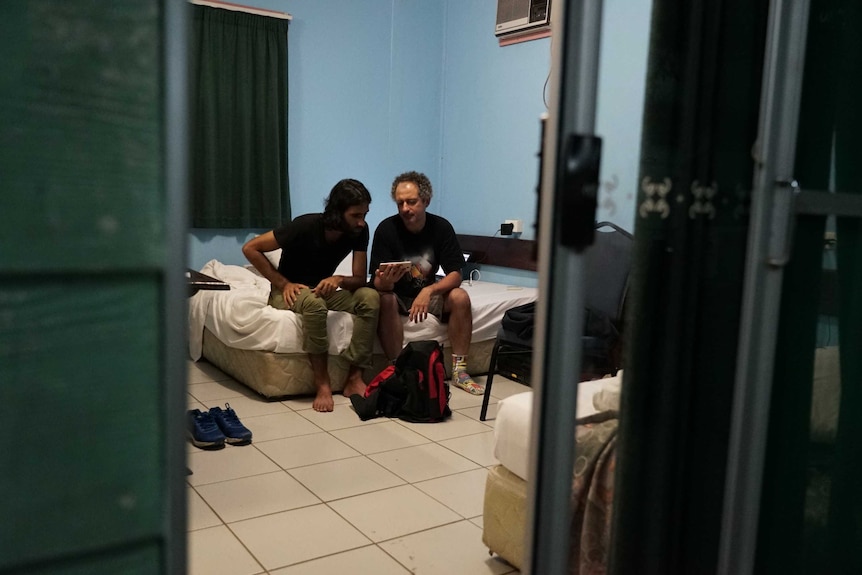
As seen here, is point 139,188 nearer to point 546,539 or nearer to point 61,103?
point 61,103

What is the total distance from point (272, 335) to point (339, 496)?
4.22 feet

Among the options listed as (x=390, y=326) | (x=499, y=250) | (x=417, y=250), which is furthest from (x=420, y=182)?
(x=499, y=250)

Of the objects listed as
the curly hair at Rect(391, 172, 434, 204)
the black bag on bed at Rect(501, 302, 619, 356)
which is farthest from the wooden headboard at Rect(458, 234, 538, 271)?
the black bag on bed at Rect(501, 302, 619, 356)

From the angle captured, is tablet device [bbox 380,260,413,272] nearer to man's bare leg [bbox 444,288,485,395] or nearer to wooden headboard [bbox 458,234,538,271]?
man's bare leg [bbox 444,288,485,395]

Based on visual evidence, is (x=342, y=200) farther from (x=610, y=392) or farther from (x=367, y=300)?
(x=610, y=392)

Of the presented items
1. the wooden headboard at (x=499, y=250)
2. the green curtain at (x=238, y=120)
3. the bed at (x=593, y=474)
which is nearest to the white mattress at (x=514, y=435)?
the bed at (x=593, y=474)

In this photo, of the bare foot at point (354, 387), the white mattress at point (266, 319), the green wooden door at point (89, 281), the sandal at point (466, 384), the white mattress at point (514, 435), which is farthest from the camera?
the sandal at point (466, 384)

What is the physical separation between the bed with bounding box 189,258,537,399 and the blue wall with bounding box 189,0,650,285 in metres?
0.67

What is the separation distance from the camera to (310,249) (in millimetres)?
3766

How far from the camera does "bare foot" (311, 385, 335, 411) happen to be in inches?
139

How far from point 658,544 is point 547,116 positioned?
870 millimetres

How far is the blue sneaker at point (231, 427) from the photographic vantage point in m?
2.99

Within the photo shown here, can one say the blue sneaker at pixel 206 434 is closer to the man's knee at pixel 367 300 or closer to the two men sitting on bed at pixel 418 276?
the man's knee at pixel 367 300

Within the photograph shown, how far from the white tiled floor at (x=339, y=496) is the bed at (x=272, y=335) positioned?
0.18 meters
